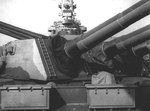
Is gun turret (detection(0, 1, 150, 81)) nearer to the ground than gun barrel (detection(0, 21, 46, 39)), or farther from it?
nearer to the ground

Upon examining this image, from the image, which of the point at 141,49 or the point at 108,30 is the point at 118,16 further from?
the point at 141,49

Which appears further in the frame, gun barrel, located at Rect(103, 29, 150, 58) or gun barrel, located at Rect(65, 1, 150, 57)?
gun barrel, located at Rect(103, 29, 150, 58)

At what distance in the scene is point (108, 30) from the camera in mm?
6559

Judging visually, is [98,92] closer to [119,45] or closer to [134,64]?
[119,45]

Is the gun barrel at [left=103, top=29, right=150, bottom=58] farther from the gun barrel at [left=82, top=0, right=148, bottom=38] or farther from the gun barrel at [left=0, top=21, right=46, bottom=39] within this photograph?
the gun barrel at [left=0, top=21, right=46, bottom=39]

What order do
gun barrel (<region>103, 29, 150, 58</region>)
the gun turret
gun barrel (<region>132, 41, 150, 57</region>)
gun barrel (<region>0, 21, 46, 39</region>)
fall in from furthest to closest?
1. gun barrel (<region>0, 21, 46, 39</region>)
2. gun barrel (<region>132, 41, 150, 57</region>)
3. the gun turret
4. gun barrel (<region>103, 29, 150, 58</region>)

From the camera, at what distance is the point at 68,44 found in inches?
300

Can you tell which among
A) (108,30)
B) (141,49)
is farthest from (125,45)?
(108,30)

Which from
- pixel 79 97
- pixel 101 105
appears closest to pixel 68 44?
pixel 79 97

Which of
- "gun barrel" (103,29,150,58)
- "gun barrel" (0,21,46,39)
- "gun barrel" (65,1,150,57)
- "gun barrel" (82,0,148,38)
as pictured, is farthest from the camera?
"gun barrel" (0,21,46,39)

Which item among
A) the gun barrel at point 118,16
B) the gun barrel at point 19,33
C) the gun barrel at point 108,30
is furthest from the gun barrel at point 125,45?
the gun barrel at point 19,33

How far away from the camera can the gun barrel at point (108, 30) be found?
5844mm

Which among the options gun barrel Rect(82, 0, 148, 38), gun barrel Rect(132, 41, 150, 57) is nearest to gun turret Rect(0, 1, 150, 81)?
gun barrel Rect(82, 0, 148, 38)

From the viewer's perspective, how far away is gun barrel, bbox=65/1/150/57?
584 centimetres
